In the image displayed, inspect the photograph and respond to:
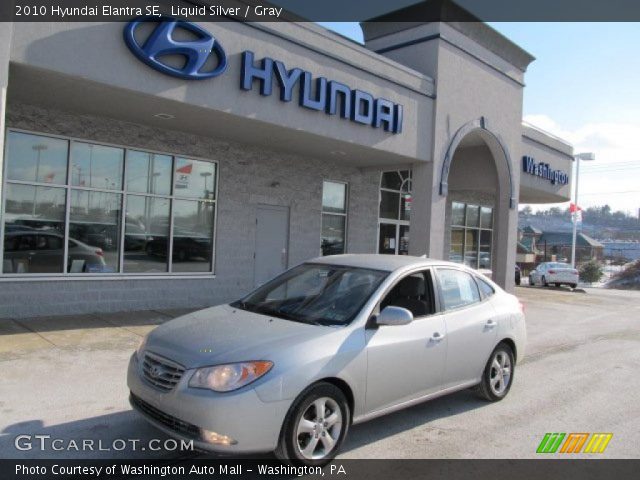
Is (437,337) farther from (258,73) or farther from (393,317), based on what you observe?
(258,73)

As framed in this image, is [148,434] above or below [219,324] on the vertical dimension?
below

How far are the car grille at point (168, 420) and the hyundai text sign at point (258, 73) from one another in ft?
17.3

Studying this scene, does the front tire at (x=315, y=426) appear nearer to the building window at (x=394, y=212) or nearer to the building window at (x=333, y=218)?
the building window at (x=333, y=218)

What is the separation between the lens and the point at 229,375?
3883mm

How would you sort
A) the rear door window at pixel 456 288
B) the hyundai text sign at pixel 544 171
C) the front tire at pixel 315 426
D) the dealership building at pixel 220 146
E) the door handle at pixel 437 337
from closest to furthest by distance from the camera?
1. the front tire at pixel 315 426
2. the door handle at pixel 437 337
3. the rear door window at pixel 456 288
4. the dealership building at pixel 220 146
5. the hyundai text sign at pixel 544 171

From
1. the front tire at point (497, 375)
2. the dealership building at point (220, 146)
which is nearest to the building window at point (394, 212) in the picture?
the dealership building at point (220, 146)

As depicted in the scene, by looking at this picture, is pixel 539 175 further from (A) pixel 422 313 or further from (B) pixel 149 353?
(B) pixel 149 353

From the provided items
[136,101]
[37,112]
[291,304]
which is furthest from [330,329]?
[37,112]

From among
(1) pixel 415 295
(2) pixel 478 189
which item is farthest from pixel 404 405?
(2) pixel 478 189

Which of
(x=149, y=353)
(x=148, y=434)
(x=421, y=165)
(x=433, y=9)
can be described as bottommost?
(x=148, y=434)

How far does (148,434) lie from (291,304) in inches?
65.6

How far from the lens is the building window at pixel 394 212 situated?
52.0ft

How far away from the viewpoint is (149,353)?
4367mm

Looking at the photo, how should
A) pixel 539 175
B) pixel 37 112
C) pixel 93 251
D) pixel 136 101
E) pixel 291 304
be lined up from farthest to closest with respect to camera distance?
pixel 539 175, pixel 93 251, pixel 37 112, pixel 136 101, pixel 291 304
